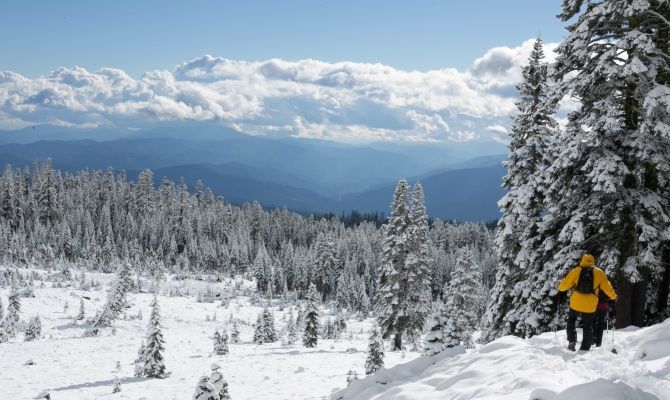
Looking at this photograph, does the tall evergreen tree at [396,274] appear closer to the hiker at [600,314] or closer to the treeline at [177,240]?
the hiker at [600,314]

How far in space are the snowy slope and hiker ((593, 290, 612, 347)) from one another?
0.26 metres

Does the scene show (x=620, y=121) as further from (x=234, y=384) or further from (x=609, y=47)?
(x=234, y=384)

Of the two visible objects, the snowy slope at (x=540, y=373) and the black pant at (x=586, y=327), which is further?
the black pant at (x=586, y=327)

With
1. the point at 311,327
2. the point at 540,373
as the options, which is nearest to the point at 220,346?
the point at 311,327

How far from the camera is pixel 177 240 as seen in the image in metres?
130

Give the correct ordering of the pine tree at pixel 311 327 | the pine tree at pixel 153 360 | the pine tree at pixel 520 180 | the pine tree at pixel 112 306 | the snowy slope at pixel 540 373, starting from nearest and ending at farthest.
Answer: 1. the snowy slope at pixel 540 373
2. the pine tree at pixel 520 180
3. the pine tree at pixel 153 360
4. the pine tree at pixel 311 327
5. the pine tree at pixel 112 306

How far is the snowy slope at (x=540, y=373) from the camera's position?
684 cm

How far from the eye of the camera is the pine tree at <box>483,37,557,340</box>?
57.5 ft

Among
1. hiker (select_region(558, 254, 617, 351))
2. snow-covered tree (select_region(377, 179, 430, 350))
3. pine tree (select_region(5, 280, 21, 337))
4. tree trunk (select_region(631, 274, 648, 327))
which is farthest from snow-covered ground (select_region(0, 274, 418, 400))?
tree trunk (select_region(631, 274, 648, 327))

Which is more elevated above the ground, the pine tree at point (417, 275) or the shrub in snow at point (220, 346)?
the pine tree at point (417, 275)

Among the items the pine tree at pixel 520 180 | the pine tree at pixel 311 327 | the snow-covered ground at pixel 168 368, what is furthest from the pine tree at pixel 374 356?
the pine tree at pixel 311 327

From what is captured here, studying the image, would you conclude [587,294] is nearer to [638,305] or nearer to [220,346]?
[638,305]

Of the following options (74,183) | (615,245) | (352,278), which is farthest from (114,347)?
(74,183)

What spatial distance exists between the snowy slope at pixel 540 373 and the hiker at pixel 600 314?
259mm
